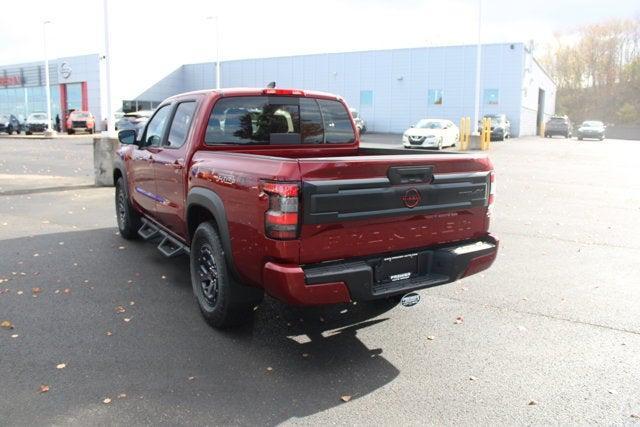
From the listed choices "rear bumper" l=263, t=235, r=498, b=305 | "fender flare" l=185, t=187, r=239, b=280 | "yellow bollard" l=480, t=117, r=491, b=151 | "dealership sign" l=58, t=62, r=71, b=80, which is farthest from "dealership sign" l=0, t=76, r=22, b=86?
"rear bumper" l=263, t=235, r=498, b=305

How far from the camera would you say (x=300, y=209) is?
3.46 meters

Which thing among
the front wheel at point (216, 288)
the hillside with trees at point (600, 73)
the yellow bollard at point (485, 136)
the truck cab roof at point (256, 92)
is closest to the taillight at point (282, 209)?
the front wheel at point (216, 288)

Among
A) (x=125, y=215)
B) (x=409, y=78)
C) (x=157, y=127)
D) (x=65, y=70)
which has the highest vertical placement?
(x=65, y=70)

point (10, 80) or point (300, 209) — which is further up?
point (10, 80)

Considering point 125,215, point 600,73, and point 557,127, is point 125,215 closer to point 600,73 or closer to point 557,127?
point 557,127

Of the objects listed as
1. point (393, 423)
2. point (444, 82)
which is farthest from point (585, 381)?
point (444, 82)

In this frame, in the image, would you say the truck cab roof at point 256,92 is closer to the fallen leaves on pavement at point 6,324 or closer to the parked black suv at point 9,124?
the fallen leaves on pavement at point 6,324

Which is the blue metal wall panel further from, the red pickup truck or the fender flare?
the fender flare

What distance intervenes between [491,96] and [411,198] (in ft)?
129

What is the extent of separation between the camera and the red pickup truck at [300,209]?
11.5ft

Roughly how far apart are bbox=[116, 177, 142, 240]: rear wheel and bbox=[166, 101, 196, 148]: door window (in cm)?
199

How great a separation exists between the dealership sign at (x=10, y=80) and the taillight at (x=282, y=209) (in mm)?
59958

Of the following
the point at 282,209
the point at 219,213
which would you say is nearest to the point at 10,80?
the point at 219,213

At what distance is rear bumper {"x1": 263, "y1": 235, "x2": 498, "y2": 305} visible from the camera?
351 cm
